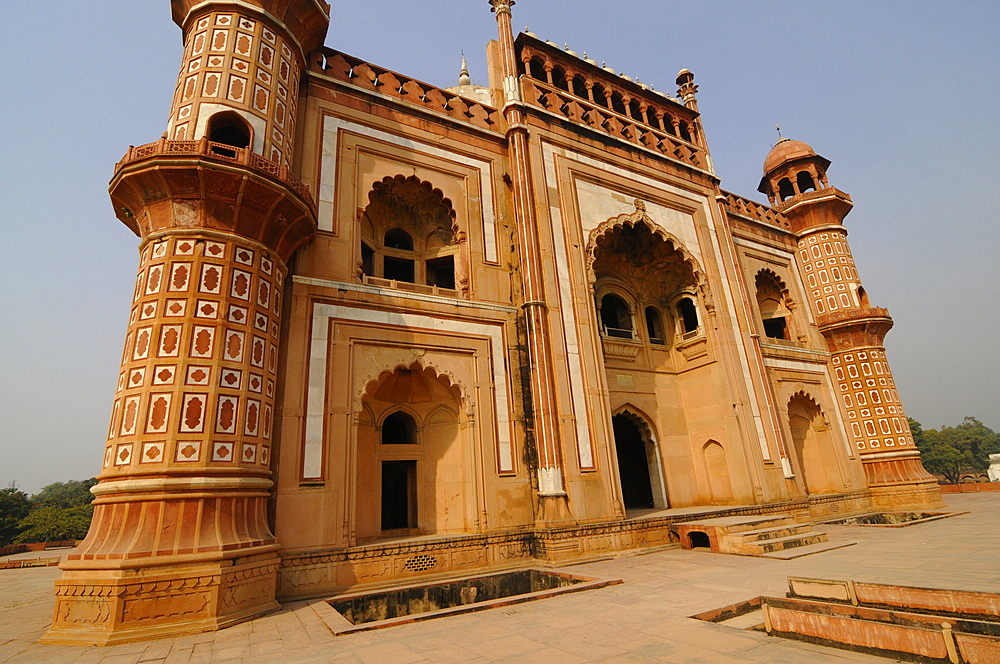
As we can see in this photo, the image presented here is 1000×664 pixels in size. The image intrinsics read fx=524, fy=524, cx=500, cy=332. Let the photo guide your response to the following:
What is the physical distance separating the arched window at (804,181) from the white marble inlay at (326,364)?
650 inches

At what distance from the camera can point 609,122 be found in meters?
15.5

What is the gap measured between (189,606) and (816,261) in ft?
71.9

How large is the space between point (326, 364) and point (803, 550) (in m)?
9.28

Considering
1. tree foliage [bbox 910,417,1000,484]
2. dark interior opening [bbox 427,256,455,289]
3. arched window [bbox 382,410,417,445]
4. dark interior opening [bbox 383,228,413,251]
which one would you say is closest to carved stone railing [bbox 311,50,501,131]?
dark interior opening [bbox 383,228,413,251]

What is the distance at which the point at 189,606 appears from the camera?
6.43 meters

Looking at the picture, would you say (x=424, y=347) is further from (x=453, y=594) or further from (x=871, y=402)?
(x=871, y=402)

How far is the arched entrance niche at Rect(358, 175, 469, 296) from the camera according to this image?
1228cm

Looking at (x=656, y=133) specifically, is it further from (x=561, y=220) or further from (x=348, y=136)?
(x=348, y=136)

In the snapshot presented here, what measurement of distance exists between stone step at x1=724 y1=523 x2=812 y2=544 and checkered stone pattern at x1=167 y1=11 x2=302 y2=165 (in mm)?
11046

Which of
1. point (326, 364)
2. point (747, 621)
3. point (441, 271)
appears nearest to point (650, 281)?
point (441, 271)

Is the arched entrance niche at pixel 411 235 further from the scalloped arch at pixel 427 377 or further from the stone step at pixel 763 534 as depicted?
the stone step at pixel 763 534

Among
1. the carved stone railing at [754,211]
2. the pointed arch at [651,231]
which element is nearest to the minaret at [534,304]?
the pointed arch at [651,231]

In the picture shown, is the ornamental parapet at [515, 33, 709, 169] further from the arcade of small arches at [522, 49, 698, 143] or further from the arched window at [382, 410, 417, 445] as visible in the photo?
the arched window at [382, 410, 417, 445]

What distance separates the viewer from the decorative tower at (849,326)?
17516mm
